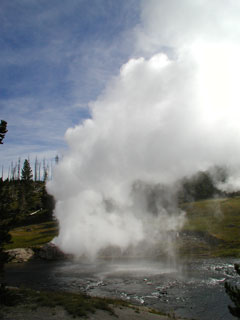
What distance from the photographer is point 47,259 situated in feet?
216

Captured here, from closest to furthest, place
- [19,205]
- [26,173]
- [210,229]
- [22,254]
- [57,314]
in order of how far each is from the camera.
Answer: [57,314] → [22,254] → [210,229] → [19,205] → [26,173]

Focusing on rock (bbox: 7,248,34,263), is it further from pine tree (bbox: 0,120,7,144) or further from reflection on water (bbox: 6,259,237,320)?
pine tree (bbox: 0,120,7,144)

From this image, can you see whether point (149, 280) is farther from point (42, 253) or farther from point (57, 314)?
point (42, 253)

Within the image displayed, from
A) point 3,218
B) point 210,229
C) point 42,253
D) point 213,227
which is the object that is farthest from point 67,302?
point 213,227

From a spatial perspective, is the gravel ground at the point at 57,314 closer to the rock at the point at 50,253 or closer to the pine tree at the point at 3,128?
the pine tree at the point at 3,128

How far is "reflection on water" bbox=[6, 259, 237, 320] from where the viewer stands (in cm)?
3006

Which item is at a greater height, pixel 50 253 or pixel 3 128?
pixel 3 128

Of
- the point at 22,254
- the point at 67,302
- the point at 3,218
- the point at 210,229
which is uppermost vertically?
the point at 3,218

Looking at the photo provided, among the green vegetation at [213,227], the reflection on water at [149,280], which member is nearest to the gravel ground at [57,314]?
the reflection on water at [149,280]

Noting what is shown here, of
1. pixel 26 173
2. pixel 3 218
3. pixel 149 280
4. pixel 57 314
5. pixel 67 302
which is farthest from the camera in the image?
pixel 26 173

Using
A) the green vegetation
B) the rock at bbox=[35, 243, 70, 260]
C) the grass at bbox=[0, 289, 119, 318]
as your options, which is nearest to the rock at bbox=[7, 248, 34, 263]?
the rock at bbox=[35, 243, 70, 260]

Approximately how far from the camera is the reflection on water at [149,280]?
30062 mm

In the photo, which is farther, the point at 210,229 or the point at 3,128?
the point at 210,229

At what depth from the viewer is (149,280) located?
4069 cm
